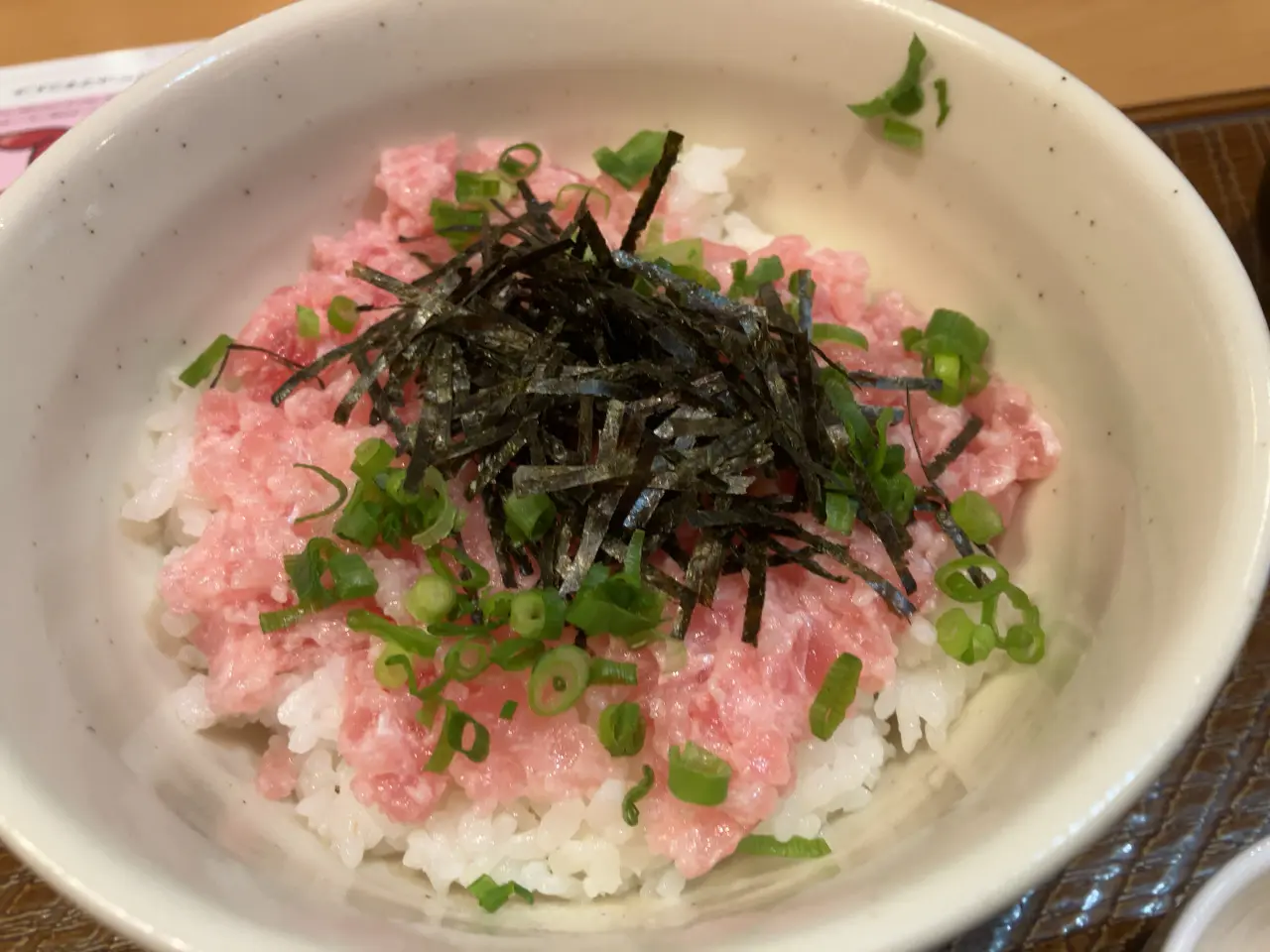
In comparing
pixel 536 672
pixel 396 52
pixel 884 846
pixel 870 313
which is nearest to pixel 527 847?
pixel 536 672

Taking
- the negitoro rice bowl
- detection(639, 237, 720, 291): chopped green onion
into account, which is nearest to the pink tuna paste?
the negitoro rice bowl

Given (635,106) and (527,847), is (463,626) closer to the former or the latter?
(527,847)

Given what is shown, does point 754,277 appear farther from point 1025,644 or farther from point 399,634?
point 399,634

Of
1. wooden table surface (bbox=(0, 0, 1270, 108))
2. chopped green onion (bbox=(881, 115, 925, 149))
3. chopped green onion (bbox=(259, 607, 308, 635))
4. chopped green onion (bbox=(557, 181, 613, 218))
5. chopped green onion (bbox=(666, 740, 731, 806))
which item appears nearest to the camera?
chopped green onion (bbox=(666, 740, 731, 806))

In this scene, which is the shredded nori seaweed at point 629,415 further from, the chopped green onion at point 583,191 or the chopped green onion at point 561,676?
the chopped green onion at point 583,191

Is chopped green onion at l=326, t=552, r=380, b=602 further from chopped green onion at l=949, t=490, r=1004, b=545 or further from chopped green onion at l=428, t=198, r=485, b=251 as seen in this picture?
chopped green onion at l=949, t=490, r=1004, b=545

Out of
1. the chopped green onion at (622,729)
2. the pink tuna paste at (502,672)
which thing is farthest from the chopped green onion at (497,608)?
the chopped green onion at (622,729)
